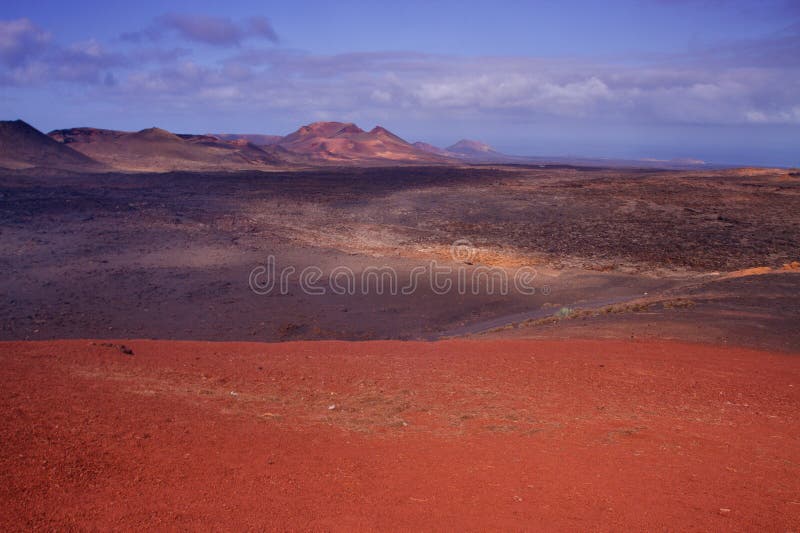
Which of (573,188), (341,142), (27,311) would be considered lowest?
(27,311)

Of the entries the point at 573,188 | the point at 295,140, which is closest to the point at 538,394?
the point at 573,188

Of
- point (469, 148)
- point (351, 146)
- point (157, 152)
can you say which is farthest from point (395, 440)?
point (469, 148)

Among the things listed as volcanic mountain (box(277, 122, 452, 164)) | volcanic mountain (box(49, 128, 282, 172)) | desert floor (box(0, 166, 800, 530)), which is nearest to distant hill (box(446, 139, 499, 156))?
volcanic mountain (box(277, 122, 452, 164))

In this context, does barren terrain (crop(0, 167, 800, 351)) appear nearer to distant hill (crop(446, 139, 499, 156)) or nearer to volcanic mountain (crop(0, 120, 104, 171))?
volcanic mountain (crop(0, 120, 104, 171))

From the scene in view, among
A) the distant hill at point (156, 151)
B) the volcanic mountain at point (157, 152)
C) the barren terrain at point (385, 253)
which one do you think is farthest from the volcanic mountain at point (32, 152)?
the barren terrain at point (385, 253)

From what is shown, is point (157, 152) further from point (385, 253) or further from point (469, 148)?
point (469, 148)

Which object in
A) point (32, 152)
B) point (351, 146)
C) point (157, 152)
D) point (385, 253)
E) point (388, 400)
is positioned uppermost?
point (351, 146)

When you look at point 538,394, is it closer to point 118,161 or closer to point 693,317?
point 693,317
